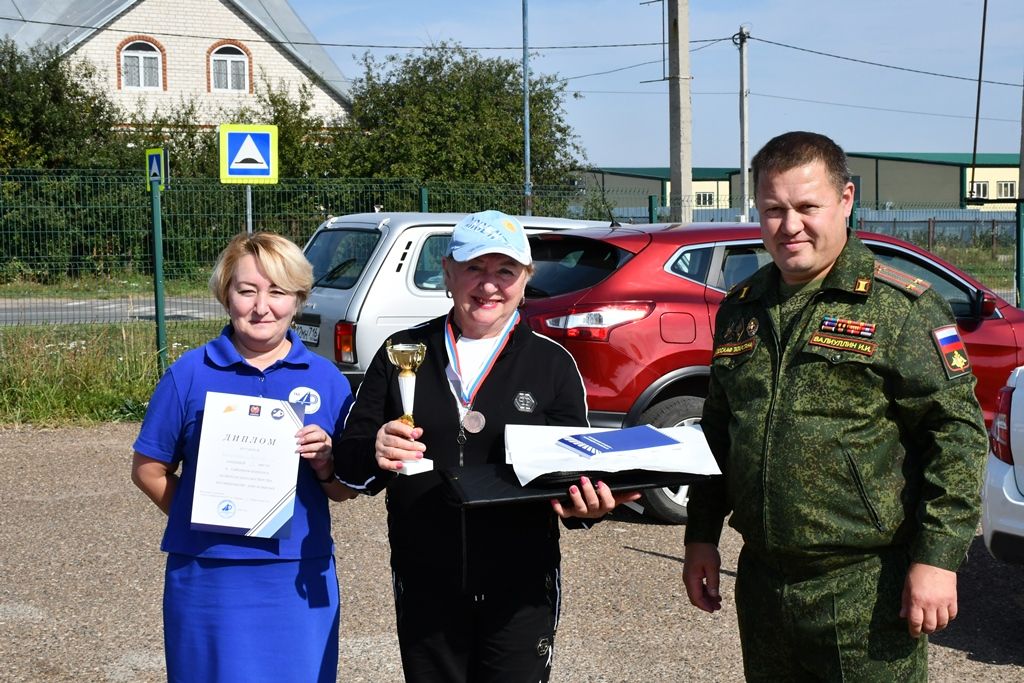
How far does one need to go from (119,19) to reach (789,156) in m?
40.9

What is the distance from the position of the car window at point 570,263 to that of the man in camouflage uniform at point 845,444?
13.1ft

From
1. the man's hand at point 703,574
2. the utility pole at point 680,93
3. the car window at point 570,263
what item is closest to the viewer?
the man's hand at point 703,574

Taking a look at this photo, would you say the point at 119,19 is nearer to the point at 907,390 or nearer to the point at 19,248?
the point at 19,248

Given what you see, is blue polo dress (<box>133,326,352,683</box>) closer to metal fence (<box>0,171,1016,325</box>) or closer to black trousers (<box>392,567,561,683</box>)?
black trousers (<box>392,567,561,683</box>)

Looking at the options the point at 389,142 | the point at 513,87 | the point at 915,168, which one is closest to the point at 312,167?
the point at 389,142

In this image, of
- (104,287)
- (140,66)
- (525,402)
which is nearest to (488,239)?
(525,402)

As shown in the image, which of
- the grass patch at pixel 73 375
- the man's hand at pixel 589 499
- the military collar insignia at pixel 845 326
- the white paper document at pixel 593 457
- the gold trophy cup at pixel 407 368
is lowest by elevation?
the grass patch at pixel 73 375

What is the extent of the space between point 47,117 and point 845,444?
1156 inches

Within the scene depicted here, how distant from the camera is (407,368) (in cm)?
266

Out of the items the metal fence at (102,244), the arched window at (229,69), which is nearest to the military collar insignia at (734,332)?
the metal fence at (102,244)

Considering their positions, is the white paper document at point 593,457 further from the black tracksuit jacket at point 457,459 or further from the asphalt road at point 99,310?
the asphalt road at point 99,310

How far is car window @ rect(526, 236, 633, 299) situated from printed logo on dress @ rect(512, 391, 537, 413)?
381cm

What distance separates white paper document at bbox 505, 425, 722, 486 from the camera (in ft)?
8.01

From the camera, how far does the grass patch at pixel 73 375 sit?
9.55 meters
